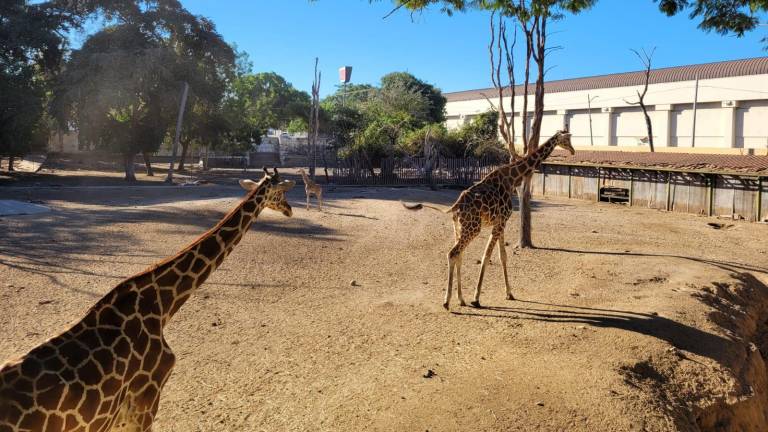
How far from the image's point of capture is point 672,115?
44.0 metres

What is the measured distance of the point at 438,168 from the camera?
110ft

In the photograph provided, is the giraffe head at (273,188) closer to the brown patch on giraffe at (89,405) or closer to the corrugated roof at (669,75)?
the brown patch on giraffe at (89,405)

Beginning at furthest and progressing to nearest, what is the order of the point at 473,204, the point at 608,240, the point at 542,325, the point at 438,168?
the point at 438,168
the point at 608,240
the point at 473,204
the point at 542,325

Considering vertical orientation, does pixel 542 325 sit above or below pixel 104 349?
below

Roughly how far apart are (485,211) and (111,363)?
6.84m

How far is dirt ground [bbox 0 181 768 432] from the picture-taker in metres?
5.53

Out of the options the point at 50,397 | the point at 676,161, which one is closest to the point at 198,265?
the point at 50,397

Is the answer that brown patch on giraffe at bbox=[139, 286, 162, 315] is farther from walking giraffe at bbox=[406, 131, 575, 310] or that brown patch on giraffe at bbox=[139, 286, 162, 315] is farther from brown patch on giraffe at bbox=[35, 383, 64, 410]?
walking giraffe at bbox=[406, 131, 575, 310]

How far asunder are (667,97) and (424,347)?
4349 cm

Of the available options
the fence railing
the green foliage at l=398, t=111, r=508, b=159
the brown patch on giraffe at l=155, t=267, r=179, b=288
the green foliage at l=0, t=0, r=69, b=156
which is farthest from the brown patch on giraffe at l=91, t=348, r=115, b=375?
the green foliage at l=398, t=111, r=508, b=159

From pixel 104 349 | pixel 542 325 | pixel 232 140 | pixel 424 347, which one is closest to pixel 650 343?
pixel 542 325

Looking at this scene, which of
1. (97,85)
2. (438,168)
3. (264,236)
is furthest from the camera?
(438,168)

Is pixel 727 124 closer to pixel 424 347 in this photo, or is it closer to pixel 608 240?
pixel 608 240

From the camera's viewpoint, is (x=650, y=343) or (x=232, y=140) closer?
(x=650, y=343)
